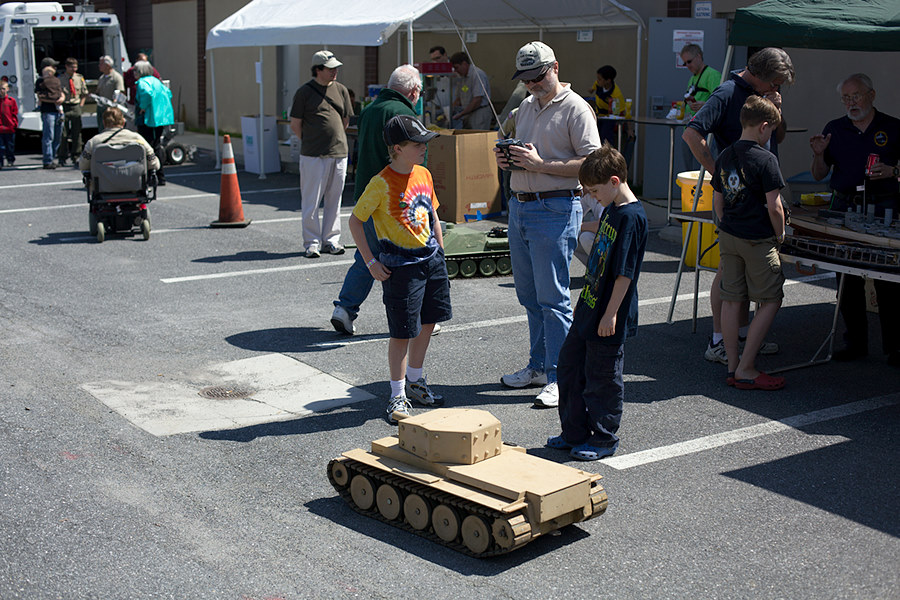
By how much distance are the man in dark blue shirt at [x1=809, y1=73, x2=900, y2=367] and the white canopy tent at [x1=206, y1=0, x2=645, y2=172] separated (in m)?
6.29

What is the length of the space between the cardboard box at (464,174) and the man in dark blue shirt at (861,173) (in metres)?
6.09

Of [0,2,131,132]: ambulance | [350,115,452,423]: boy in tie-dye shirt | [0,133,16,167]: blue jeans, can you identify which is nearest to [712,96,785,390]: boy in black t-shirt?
[350,115,452,423]: boy in tie-dye shirt

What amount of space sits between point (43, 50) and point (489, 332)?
17.7 meters

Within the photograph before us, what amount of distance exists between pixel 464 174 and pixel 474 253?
11.1 feet

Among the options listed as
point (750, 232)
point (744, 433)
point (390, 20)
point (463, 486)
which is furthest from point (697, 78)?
point (463, 486)

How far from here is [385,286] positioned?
19.3 feet

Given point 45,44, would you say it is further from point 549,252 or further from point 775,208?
point 775,208

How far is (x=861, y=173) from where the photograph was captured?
24.0 ft

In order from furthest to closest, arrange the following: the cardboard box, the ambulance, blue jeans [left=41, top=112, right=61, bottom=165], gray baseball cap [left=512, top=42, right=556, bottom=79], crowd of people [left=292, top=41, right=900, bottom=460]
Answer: the ambulance, blue jeans [left=41, top=112, right=61, bottom=165], the cardboard box, gray baseball cap [left=512, top=42, right=556, bottom=79], crowd of people [left=292, top=41, right=900, bottom=460]

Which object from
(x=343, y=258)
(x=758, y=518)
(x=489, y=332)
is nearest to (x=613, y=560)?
(x=758, y=518)

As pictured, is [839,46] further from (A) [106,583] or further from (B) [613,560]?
(A) [106,583]

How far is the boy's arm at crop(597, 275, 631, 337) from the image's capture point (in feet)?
17.0

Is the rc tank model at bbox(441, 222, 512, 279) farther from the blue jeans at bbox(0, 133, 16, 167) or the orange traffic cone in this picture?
the blue jeans at bbox(0, 133, 16, 167)

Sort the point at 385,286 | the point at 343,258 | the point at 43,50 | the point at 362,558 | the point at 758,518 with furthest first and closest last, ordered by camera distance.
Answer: the point at 43,50 < the point at 343,258 < the point at 385,286 < the point at 758,518 < the point at 362,558
